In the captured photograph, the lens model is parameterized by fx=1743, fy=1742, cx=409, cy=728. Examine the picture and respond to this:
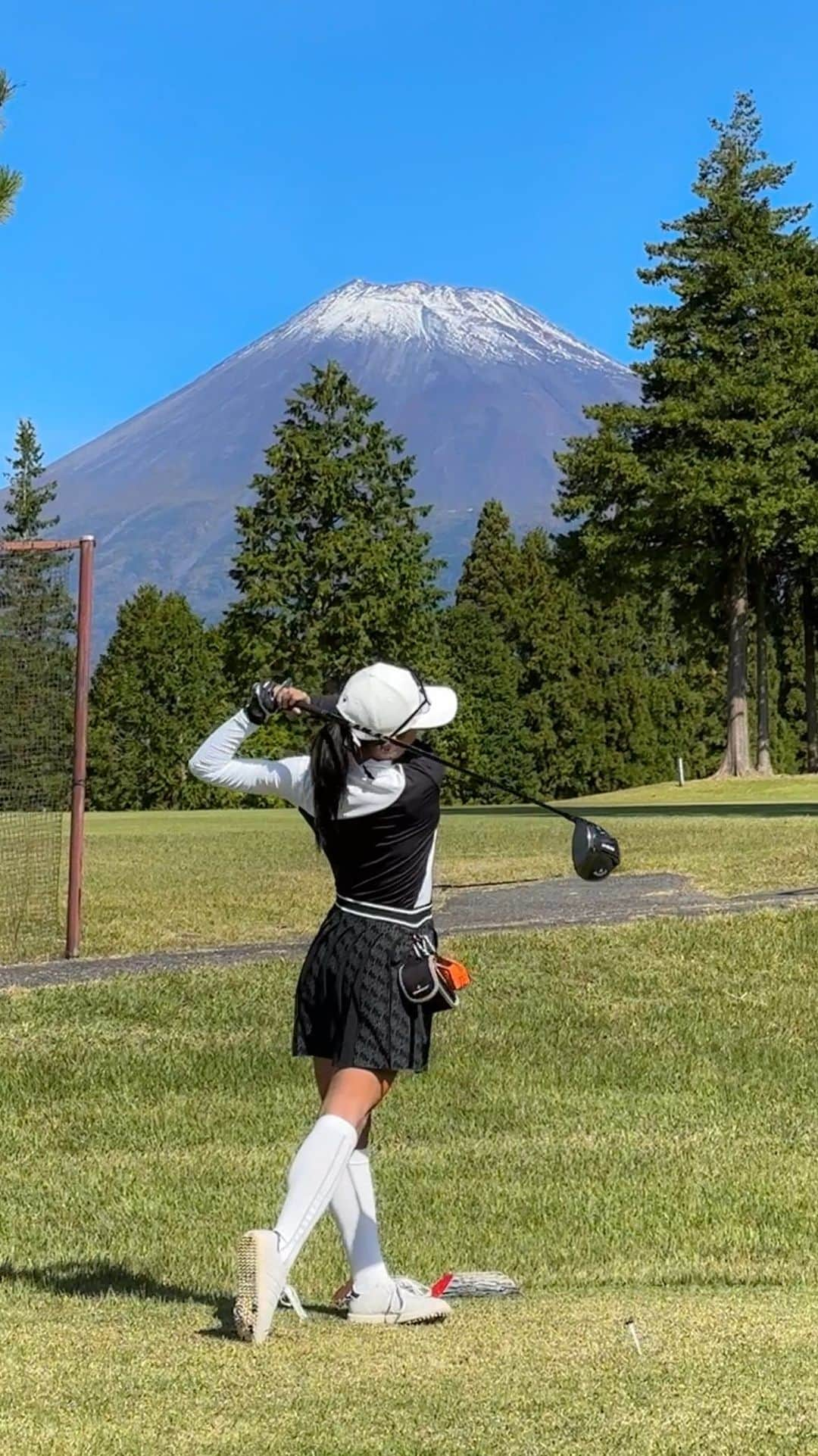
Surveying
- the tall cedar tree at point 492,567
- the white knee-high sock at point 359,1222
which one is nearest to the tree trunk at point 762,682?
the tall cedar tree at point 492,567

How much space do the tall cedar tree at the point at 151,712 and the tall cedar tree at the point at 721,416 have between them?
17.2 m

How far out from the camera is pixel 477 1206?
8.05m

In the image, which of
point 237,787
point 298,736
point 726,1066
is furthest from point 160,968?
point 298,736

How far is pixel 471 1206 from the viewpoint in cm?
805

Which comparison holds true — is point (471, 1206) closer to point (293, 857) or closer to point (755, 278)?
point (293, 857)

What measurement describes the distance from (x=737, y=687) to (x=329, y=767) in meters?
44.7

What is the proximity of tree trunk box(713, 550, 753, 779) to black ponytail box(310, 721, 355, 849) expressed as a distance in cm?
4373

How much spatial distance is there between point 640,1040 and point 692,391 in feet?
130

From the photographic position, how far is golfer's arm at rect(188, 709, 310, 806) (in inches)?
215

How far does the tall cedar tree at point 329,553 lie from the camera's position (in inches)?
2347

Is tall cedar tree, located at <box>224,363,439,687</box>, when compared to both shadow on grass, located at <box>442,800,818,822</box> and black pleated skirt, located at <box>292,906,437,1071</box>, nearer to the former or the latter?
shadow on grass, located at <box>442,800,818,822</box>

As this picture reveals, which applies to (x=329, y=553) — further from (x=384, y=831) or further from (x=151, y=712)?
(x=384, y=831)

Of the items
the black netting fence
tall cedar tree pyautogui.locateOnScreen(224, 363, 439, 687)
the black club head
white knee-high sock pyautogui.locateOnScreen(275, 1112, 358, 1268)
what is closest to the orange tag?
white knee-high sock pyautogui.locateOnScreen(275, 1112, 358, 1268)

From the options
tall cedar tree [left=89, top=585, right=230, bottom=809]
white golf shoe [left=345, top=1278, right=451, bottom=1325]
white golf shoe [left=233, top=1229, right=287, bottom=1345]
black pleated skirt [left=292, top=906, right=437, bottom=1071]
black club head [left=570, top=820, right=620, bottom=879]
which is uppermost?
tall cedar tree [left=89, top=585, right=230, bottom=809]
